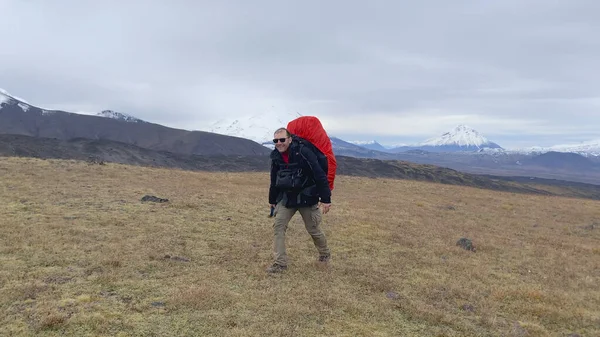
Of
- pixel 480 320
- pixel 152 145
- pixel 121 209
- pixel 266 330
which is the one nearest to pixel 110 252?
pixel 266 330

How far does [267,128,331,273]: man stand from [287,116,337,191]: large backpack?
168 millimetres

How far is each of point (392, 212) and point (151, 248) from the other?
42.8ft

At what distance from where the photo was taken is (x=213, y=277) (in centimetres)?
770

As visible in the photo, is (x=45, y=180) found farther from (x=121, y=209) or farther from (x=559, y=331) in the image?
(x=559, y=331)

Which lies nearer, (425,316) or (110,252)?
(425,316)

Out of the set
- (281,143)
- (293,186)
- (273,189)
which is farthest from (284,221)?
(281,143)

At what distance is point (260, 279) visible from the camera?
7781 millimetres

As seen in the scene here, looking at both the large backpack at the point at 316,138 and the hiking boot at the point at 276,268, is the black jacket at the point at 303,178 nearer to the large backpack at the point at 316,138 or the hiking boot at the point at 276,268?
the large backpack at the point at 316,138

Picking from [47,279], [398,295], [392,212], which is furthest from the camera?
[392,212]

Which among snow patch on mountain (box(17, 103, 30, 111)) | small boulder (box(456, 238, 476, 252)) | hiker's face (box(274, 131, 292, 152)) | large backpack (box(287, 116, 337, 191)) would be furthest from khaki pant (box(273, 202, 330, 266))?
snow patch on mountain (box(17, 103, 30, 111))

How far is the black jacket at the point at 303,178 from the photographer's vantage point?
7.83 m

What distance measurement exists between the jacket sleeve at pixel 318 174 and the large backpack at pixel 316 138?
22cm

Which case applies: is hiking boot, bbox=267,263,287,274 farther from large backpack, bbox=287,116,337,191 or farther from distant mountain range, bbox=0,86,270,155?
distant mountain range, bbox=0,86,270,155

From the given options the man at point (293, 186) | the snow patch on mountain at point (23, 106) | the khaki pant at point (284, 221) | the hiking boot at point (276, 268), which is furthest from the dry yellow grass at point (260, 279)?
the snow patch on mountain at point (23, 106)
